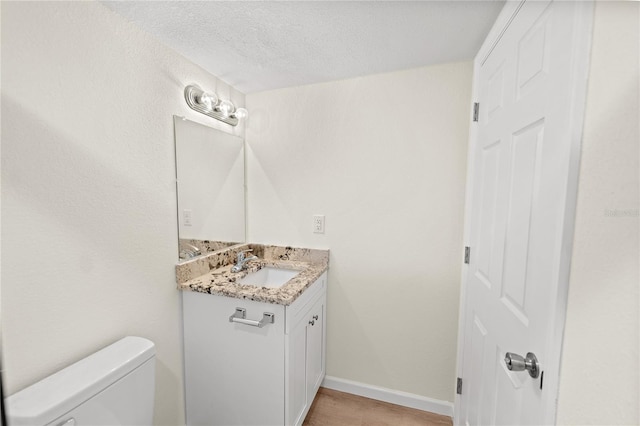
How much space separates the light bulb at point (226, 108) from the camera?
1.75 meters

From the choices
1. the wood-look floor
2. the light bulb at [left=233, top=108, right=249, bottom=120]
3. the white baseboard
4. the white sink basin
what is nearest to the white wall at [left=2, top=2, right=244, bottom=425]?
the light bulb at [left=233, top=108, right=249, bottom=120]

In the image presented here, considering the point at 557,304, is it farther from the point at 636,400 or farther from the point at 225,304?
the point at 225,304

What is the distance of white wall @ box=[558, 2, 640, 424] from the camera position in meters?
0.51

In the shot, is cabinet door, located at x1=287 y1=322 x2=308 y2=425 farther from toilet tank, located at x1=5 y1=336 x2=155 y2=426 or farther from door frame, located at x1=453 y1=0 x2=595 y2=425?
door frame, located at x1=453 y1=0 x2=595 y2=425

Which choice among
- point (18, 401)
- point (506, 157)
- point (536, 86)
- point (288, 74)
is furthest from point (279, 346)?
point (288, 74)

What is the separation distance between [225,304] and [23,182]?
3.12 ft

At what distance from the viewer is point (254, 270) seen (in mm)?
1838

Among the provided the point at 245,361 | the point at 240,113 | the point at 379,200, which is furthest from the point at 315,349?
the point at 240,113

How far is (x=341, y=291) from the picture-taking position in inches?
75.7

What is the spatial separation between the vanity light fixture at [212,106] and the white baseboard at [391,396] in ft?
6.60

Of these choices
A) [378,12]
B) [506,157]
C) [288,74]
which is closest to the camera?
[506,157]

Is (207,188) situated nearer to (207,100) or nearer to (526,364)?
(207,100)

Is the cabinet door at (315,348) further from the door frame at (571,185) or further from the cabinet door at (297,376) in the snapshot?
the door frame at (571,185)

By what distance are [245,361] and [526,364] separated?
1247mm
